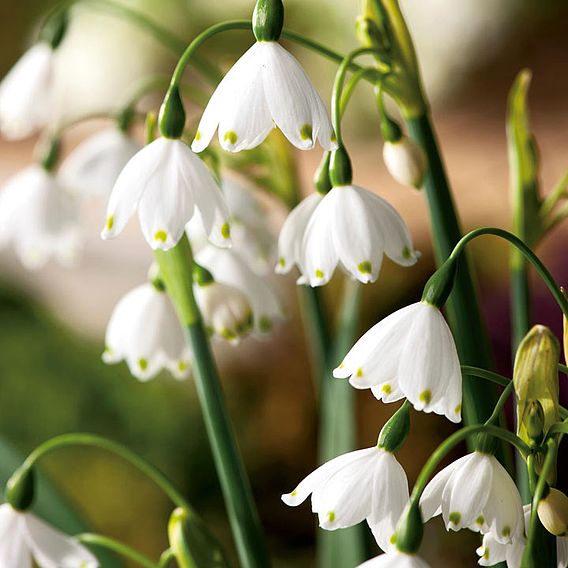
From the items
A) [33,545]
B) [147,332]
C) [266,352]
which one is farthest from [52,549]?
[266,352]

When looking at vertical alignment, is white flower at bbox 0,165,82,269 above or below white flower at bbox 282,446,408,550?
above

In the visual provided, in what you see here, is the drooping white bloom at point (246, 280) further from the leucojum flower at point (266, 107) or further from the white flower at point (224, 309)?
the leucojum flower at point (266, 107)

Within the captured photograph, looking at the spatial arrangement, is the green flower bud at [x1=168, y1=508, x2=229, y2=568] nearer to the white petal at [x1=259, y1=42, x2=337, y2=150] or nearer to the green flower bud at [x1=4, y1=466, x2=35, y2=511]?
the green flower bud at [x1=4, y1=466, x2=35, y2=511]

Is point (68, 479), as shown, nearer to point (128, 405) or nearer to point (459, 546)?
point (128, 405)

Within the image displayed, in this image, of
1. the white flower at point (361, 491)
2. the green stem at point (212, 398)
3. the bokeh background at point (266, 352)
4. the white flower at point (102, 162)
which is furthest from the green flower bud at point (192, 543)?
the bokeh background at point (266, 352)

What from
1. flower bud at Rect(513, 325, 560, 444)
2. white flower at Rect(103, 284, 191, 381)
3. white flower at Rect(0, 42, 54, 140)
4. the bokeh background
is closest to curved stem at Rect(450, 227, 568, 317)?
A: flower bud at Rect(513, 325, 560, 444)

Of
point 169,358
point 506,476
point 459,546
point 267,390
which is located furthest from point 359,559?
point 267,390

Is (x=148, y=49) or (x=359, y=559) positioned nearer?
(x=359, y=559)
